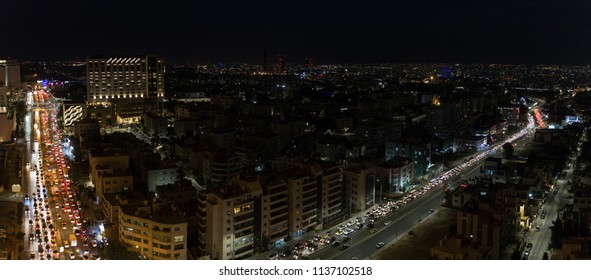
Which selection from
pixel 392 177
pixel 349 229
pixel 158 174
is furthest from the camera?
pixel 158 174

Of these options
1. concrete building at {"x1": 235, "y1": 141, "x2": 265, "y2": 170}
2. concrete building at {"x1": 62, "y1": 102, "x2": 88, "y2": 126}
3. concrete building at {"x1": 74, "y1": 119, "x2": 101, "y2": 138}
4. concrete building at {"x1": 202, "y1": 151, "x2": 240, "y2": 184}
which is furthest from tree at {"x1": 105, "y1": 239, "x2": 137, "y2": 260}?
concrete building at {"x1": 62, "y1": 102, "x2": 88, "y2": 126}

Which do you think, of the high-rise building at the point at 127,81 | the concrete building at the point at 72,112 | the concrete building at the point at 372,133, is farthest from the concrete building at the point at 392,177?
the high-rise building at the point at 127,81

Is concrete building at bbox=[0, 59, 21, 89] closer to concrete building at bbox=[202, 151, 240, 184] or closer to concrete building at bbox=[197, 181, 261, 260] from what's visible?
concrete building at bbox=[202, 151, 240, 184]

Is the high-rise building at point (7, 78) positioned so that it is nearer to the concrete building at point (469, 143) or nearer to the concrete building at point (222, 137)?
the concrete building at point (222, 137)

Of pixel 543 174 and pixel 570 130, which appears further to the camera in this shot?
pixel 570 130

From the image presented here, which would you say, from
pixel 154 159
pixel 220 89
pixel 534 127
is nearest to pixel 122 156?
pixel 154 159

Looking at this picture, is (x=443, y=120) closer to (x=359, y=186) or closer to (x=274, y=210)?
(x=359, y=186)

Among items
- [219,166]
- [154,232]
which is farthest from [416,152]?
[154,232]
